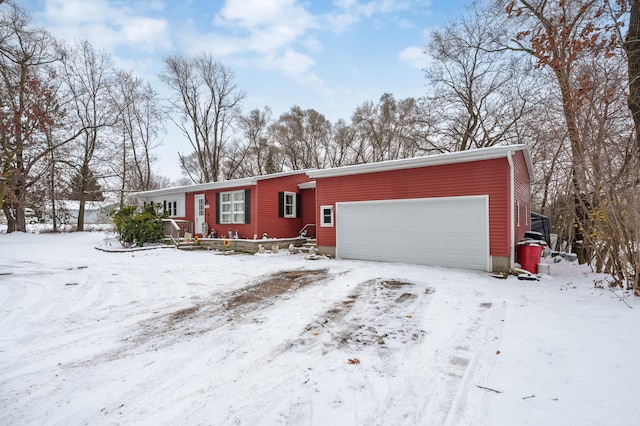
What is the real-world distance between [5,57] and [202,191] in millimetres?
7963

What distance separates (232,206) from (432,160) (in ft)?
30.0

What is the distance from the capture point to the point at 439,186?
27.9ft

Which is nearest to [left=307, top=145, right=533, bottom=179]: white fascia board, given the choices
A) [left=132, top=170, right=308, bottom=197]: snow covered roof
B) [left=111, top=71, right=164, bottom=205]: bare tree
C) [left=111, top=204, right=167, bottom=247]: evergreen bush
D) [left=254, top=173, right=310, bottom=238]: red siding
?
[left=132, top=170, right=308, bottom=197]: snow covered roof

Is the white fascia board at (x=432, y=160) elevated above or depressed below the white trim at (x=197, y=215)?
above

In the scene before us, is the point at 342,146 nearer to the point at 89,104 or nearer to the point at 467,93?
the point at 467,93

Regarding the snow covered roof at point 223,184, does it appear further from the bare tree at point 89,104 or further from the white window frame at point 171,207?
the bare tree at point 89,104

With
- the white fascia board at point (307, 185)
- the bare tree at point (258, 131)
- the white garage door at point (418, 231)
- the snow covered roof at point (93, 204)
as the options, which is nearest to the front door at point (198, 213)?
the white fascia board at point (307, 185)

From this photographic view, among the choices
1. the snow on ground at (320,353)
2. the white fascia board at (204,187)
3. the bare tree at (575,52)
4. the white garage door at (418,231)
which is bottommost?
the snow on ground at (320,353)

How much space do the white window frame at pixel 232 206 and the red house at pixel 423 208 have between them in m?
0.45

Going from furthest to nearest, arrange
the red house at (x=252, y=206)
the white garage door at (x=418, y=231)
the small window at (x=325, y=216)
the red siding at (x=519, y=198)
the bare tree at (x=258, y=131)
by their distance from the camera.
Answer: the bare tree at (x=258, y=131) < the red house at (x=252, y=206) < the small window at (x=325, y=216) < the red siding at (x=519, y=198) < the white garage door at (x=418, y=231)

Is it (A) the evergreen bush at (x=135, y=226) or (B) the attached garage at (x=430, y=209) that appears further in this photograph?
(A) the evergreen bush at (x=135, y=226)

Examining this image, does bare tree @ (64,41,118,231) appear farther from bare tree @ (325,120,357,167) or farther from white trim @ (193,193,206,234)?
bare tree @ (325,120,357,167)

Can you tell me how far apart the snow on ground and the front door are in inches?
342

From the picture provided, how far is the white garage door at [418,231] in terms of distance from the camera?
7965 millimetres
